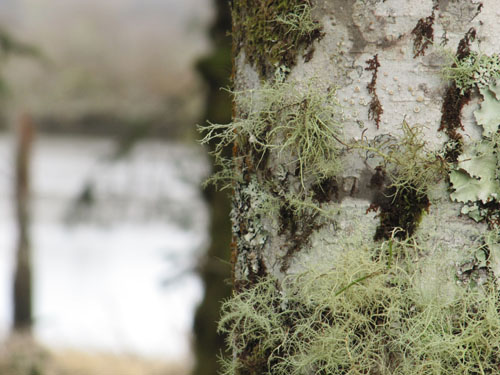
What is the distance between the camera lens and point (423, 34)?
71 cm

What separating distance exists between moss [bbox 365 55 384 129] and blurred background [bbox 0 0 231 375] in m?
0.36

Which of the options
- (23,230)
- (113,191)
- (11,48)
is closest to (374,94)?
(113,191)

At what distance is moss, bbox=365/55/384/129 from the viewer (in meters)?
0.72

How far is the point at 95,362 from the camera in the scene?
5.23 m

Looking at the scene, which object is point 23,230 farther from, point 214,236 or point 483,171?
point 483,171

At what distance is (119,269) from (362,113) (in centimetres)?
732

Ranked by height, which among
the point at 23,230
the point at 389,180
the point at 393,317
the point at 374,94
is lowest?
the point at 23,230

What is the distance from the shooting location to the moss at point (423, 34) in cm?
71

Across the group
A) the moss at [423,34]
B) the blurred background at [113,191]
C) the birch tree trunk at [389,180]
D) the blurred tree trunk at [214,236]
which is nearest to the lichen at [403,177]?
the birch tree trunk at [389,180]

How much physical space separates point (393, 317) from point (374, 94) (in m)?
0.31

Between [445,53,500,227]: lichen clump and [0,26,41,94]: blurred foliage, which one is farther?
[0,26,41,94]: blurred foliage

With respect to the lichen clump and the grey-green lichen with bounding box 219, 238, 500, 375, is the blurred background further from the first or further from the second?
the lichen clump

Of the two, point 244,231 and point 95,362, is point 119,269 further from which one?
point 244,231

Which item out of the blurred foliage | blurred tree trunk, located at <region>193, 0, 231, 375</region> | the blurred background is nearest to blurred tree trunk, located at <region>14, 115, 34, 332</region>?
the blurred background
